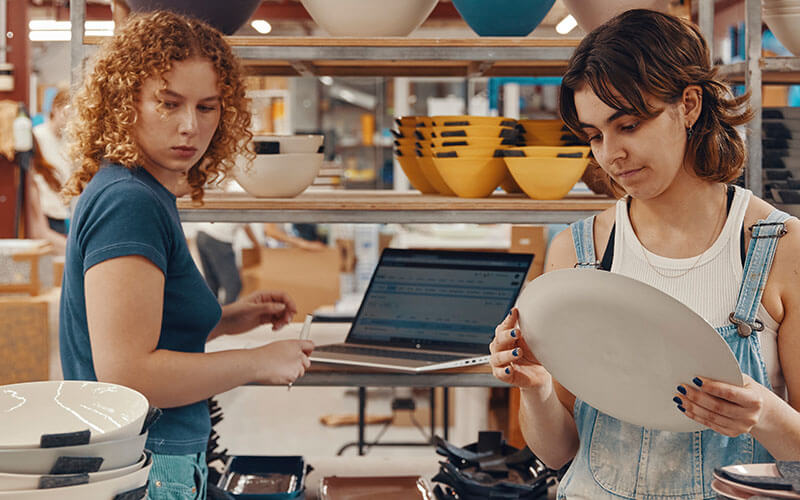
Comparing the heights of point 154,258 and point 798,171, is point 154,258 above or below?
below

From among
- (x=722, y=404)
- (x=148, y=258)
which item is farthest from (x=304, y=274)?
(x=722, y=404)

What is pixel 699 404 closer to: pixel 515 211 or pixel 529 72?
pixel 515 211

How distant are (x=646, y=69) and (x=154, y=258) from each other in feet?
2.81

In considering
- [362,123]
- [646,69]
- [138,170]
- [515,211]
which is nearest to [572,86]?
[646,69]

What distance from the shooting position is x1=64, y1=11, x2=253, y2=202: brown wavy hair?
1.44 meters

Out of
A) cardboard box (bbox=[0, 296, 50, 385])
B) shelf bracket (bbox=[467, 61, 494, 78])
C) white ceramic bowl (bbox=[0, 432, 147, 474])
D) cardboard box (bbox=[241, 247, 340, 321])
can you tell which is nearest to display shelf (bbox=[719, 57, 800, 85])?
shelf bracket (bbox=[467, 61, 494, 78])

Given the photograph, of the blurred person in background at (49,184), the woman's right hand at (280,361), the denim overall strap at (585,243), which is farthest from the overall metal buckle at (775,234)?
the blurred person in background at (49,184)

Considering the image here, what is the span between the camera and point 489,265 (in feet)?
6.51

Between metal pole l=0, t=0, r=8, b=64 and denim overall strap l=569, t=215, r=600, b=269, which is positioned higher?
metal pole l=0, t=0, r=8, b=64

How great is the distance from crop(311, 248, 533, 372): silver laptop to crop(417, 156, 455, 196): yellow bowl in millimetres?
155

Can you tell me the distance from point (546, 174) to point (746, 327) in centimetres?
66

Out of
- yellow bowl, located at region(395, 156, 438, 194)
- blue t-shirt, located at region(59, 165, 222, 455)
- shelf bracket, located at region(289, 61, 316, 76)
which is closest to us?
blue t-shirt, located at region(59, 165, 222, 455)

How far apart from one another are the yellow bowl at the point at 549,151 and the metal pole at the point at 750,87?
399mm

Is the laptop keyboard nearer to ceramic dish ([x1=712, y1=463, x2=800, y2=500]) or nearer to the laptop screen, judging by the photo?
the laptop screen
